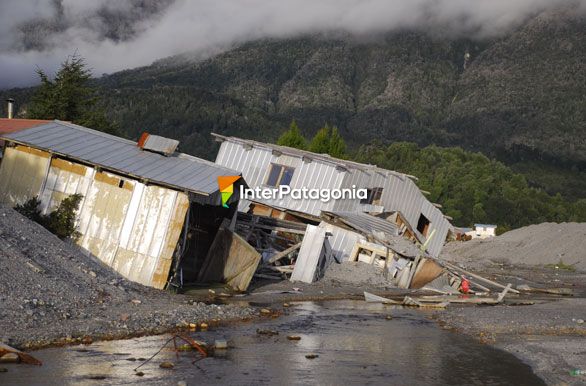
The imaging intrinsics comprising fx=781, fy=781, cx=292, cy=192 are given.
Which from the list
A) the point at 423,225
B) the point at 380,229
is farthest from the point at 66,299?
the point at 423,225

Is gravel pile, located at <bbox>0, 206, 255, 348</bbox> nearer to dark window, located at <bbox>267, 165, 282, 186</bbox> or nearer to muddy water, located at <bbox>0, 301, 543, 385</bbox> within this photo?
muddy water, located at <bbox>0, 301, 543, 385</bbox>

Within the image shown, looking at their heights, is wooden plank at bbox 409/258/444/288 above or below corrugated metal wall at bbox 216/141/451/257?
below

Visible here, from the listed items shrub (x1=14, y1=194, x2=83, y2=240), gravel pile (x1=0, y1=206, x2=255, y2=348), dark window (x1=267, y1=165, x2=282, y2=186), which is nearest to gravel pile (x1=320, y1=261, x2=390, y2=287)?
dark window (x1=267, y1=165, x2=282, y2=186)

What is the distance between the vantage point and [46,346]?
54.1 feet

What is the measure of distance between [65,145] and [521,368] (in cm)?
1935

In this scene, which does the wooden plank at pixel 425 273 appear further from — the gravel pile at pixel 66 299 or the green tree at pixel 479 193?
the green tree at pixel 479 193

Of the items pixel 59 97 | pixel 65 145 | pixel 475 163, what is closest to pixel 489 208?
pixel 475 163

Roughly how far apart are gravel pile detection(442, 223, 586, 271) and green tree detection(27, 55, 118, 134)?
Answer: 104 feet

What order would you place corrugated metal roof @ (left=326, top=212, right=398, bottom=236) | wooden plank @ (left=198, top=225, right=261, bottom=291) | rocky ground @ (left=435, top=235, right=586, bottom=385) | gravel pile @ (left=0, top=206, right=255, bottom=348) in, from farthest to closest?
corrugated metal roof @ (left=326, top=212, right=398, bottom=236) → wooden plank @ (left=198, top=225, right=261, bottom=291) → rocky ground @ (left=435, top=235, right=586, bottom=385) → gravel pile @ (left=0, top=206, right=255, bottom=348)

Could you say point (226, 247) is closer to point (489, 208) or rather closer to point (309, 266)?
point (309, 266)

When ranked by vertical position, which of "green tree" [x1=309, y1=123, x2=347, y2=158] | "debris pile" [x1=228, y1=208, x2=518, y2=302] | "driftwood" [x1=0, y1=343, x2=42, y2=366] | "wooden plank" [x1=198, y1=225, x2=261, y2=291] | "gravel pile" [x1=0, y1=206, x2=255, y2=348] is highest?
"green tree" [x1=309, y1=123, x2=347, y2=158]

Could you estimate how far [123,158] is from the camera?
96.2 feet

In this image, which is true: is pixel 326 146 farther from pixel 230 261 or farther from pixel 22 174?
pixel 22 174

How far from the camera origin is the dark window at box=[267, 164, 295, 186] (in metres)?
44.7
